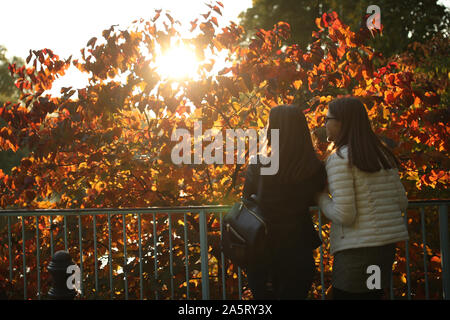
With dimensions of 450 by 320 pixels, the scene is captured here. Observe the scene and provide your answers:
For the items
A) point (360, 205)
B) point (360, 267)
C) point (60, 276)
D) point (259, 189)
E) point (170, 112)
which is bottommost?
point (60, 276)

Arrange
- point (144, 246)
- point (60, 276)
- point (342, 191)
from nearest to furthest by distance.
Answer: point (342, 191)
point (60, 276)
point (144, 246)

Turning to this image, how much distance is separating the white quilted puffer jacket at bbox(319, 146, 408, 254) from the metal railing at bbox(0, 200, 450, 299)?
100 cm

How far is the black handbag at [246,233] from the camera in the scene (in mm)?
2697

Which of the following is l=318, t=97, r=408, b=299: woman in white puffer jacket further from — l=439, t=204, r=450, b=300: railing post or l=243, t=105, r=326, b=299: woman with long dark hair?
l=439, t=204, r=450, b=300: railing post

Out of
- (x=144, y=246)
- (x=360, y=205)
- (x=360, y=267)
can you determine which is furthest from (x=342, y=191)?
(x=144, y=246)

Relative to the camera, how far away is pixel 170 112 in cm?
468

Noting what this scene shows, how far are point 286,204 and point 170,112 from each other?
7.58ft

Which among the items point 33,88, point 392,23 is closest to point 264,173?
point 33,88

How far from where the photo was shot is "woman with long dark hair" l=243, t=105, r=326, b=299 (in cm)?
268

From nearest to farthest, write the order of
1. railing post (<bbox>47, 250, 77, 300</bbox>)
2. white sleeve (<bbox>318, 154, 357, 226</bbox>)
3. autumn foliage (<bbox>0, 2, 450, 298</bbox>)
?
1. white sleeve (<bbox>318, 154, 357, 226</bbox>)
2. railing post (<bbox>47, 250, 77, 300</bbox>)
3. autumn foliage (<bbox>0, 2, 450, 298</bbox>)

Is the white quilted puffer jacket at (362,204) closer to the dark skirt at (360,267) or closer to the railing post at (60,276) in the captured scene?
the dark skirt at (360,267)

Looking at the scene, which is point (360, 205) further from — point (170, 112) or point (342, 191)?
point (170, 112)

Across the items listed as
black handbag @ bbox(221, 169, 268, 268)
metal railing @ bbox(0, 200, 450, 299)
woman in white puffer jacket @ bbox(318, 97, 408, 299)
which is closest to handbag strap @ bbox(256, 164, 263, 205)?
black handbag @ bbox(221, 169, 268, 268)

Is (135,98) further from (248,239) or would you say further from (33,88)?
(248,239)
